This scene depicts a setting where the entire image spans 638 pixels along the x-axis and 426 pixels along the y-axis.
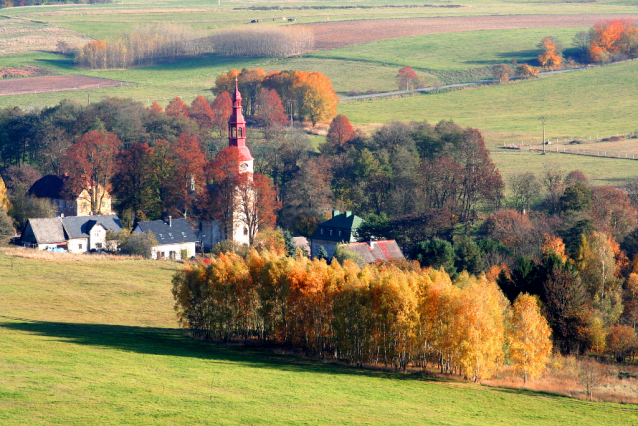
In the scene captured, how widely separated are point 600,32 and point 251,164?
99.6 meters

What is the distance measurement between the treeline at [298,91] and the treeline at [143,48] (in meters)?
44.8

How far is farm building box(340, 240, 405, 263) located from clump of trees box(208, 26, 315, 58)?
102880 millimetres

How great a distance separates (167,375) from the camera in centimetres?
3950

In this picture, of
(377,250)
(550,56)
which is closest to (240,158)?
(377,250)

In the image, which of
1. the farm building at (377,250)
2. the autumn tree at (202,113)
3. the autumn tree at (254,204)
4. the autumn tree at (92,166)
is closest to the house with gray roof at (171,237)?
the autumn tree at (254,204)

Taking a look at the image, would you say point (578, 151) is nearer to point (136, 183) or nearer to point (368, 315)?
point (136, 183)

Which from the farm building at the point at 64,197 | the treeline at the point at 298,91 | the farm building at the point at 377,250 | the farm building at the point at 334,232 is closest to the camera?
the farm building at the point at 377,250

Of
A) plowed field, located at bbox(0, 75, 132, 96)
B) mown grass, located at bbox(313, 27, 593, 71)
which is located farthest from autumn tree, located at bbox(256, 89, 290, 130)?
mown grass, located at bbox(313, 27, 593, 71)

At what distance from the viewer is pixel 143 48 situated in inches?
6944

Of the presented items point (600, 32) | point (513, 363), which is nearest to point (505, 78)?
point (600, 32)

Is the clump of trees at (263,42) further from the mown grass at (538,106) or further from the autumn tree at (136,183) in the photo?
the autumn tree at (136,183)

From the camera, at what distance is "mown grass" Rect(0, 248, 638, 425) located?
3381cm

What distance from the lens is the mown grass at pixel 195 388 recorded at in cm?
3381

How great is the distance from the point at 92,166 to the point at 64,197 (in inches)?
167
